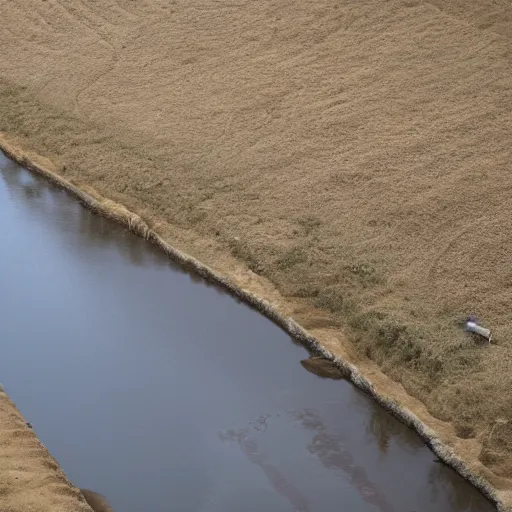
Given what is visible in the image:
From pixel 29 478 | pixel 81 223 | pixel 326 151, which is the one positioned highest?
pixel 326 151

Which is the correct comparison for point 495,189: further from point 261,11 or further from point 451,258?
point 261,11

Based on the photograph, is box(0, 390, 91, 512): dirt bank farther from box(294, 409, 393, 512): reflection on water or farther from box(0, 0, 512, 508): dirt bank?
box(0, 0, 512, 508): dirt bank

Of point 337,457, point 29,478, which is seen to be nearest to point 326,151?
point 337,457

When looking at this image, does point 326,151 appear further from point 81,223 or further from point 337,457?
point 337,457

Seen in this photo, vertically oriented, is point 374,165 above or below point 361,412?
above

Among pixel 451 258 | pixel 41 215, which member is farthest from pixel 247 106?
pixel 451 258
